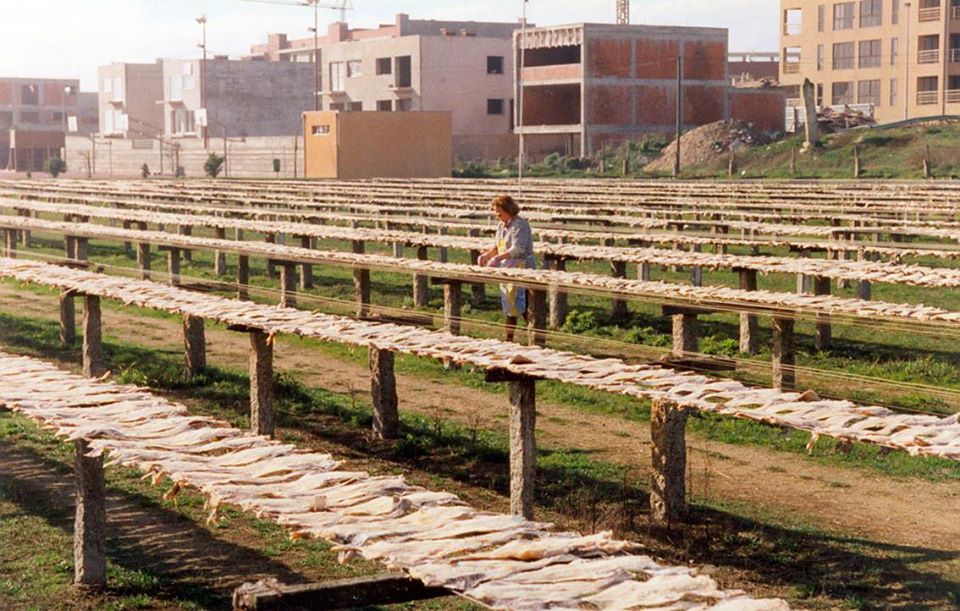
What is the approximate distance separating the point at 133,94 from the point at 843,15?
4877cm

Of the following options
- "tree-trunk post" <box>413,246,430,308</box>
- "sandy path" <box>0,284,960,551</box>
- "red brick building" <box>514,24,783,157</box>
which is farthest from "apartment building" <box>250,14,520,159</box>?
"sandy path" <box>0,284,960,551</box>

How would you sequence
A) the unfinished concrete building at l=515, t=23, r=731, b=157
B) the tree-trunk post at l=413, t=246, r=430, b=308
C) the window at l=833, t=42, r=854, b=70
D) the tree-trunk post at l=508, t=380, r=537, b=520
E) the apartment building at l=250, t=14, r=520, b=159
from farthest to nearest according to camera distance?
the apartment building at l=250, t=14, r=520, b=159 → the window at l=833, t=42, r=854, b=70 → the unfinished concrete building at l=515, t=23, r=731, b=157 → the tree-trunk post at l=413, t=246, r=430, b=308 → the tree-trunk post at l=508, t=380, r=537, b=520

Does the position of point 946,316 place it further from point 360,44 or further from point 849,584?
point 360,44

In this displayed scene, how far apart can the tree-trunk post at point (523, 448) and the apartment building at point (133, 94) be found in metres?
94.8

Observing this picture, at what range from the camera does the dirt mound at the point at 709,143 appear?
194 feet

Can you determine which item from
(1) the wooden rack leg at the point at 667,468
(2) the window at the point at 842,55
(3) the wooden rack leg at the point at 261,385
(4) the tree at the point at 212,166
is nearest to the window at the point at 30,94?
(4) the tree at the point at 212,166

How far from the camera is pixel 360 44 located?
8519cm

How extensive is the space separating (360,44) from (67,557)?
258ft

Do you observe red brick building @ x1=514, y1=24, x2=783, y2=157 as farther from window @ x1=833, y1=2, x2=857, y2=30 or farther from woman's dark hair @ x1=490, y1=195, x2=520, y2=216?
woman's dark hair @ x1=490, y1=195, x2=520, y2=216

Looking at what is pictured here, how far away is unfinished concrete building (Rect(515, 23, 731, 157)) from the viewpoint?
219 feet

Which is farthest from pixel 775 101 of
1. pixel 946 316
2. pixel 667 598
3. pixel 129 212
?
pixel 667 598

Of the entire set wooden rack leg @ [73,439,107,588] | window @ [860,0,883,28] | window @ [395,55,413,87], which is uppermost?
window @ [860,0,883,28]

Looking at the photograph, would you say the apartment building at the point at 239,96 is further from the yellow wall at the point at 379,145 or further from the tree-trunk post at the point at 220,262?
the tree-trunk post at the point at 220,262

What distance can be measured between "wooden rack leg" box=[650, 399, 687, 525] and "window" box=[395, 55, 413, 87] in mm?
73582
